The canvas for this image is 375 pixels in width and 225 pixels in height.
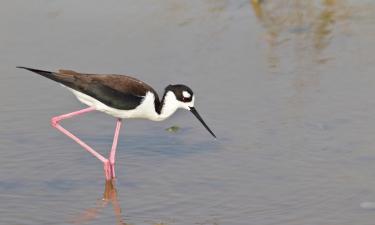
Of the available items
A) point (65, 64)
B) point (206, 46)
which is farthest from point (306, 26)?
point (65, 64)

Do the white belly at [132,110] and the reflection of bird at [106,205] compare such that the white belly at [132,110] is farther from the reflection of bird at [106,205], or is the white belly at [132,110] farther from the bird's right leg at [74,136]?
the reflection of bird at [106,205]

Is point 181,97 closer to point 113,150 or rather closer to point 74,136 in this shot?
point 113,150

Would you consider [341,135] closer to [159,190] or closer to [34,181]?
[159,190]

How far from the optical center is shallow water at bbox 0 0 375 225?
603 centimetres

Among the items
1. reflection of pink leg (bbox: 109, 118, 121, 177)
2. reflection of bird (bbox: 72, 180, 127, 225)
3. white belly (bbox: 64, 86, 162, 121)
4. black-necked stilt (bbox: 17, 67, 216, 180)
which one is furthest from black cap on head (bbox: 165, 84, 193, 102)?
reflection of bird (bbox: 72, 180, 127, 225)

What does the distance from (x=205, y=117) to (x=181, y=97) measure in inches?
22.2

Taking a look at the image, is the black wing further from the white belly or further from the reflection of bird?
the reflection of bird

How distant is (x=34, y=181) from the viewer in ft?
20.9

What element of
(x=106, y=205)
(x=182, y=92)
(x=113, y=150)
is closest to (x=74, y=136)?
(x=113, y=150)

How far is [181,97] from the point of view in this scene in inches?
272

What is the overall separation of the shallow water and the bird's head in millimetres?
252

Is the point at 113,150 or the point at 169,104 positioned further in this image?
the point at 169,104

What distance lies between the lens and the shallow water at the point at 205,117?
6027 mm

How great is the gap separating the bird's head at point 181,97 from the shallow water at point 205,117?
252mm
